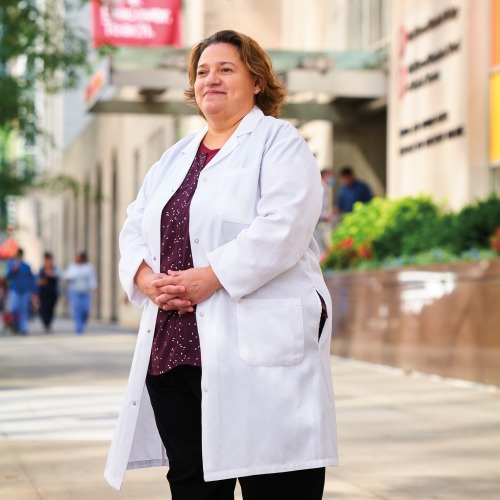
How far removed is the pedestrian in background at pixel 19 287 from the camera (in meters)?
28.6

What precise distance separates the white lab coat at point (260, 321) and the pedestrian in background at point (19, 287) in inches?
976

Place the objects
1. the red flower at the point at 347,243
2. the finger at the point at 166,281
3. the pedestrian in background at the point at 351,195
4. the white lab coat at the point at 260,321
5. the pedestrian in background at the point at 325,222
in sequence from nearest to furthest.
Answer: the white lab coat at the point at 260,321 < the finger at the point at 166,281 < the red flower at the point at 347,243 < the pedestrian in background at the point at 325,222 < the pedestrian in background at the point at 351,195

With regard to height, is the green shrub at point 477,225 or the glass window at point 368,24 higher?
the glass window at point 368,24

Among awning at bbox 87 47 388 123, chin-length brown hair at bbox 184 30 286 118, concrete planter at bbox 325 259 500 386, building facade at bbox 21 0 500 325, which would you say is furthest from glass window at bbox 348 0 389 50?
chin-length brown hair at bbox 184 30 286 118

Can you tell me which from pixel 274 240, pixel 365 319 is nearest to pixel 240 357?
pixel 274 240

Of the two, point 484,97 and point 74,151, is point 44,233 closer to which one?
point 74,151

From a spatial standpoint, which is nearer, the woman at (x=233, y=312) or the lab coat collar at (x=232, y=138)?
the woman at (x=233, y=312)

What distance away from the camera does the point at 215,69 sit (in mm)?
4316

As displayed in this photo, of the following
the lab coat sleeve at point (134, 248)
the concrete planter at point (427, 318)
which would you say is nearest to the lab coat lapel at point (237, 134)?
the lab coat sleeve at point (134, 248)

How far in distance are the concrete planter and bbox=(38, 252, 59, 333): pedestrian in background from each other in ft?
47.1

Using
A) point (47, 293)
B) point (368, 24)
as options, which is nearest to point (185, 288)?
point (368, 24)

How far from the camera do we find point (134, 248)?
4.43 m

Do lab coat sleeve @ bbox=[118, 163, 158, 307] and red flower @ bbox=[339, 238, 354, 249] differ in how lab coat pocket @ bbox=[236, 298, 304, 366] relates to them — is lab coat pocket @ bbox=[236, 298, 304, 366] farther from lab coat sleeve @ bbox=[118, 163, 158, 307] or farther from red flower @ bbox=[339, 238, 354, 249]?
red flower @ bbox=[339, 238, 354, 249]

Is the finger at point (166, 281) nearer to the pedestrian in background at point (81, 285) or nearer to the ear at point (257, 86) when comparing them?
the ear at point (257, 86)
